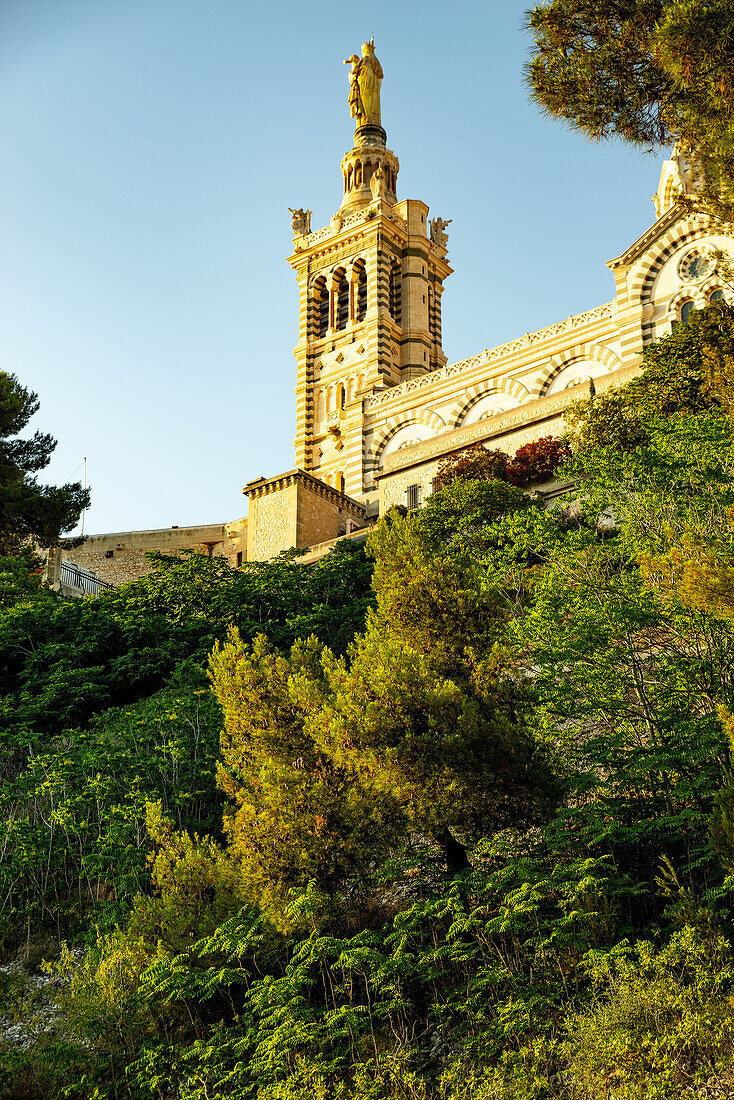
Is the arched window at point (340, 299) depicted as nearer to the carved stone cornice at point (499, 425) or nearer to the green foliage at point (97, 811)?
the carved stone cornice at point (499, 425)

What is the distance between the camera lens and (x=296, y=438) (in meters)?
44.3

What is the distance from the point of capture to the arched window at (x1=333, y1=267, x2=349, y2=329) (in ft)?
154

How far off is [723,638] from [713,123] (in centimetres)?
512

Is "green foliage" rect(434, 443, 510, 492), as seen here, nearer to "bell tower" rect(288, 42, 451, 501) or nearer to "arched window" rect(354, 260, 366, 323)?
"bell tower" rect(288, 42, 451, 501)

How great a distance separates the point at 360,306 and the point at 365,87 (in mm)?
14124

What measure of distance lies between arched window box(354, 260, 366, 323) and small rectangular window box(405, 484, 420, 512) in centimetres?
2016

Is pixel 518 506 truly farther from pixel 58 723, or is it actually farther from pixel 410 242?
pixel 410 242

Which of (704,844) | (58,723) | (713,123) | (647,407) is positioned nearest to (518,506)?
(647,407)

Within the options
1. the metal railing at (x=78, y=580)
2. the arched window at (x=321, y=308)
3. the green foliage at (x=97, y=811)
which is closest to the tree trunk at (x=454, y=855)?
the green foliage at (x=97, y=811)

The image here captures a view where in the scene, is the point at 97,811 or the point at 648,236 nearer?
the point at 97,811

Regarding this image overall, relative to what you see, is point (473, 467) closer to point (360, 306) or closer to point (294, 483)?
point (294, 483)

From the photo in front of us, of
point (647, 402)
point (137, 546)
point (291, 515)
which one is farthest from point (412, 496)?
point (137, 546)

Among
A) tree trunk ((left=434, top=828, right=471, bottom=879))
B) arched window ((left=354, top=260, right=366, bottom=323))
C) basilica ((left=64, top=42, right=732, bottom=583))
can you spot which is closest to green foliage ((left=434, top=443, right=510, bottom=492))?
basilica ((left=64, top=42, right=732, bottom=583))

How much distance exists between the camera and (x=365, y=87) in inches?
2110
